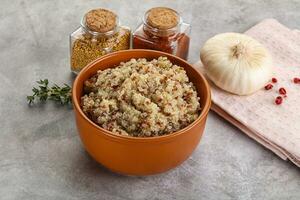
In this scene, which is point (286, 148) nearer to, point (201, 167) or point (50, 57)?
point (201, 167)

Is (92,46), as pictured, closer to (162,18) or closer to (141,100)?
(162,18)

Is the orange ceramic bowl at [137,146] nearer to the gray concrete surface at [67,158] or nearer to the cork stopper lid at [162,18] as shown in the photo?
the gray concrete surface at [67,158]

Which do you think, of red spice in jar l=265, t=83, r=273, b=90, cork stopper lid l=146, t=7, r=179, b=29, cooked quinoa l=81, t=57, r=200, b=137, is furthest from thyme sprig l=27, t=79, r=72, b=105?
red spice in jar l=265, t=83, r=273, b=90

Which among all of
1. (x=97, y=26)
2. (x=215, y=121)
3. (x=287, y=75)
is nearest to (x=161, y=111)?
(x=215, y=121)

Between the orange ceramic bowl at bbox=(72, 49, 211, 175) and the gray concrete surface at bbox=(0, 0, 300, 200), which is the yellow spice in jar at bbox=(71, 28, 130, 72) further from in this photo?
the orange ceramic bowl at bbox=(72, 49, 211, 175)

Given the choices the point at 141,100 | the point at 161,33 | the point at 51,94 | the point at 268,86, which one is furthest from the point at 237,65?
the point at 51,94
